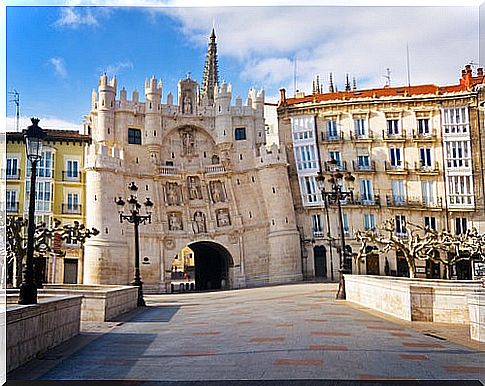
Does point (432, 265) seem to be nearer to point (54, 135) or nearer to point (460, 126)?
point (460, 126)

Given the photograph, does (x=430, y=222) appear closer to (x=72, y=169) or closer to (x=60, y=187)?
(x=72, y=169)

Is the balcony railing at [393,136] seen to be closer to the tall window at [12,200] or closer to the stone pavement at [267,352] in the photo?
the tall window at [12,200]

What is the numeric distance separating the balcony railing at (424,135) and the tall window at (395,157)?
134cm

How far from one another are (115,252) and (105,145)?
6955mm

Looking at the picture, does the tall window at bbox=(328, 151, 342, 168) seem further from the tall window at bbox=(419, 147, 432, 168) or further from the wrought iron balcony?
the tall window at bbox=(419, 147, 432, 168)

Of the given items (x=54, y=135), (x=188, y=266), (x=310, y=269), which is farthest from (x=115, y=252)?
(x=188, y=266)

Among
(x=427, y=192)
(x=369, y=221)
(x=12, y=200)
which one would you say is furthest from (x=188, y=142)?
(x=427, y=192)

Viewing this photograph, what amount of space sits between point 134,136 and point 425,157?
18905 mm

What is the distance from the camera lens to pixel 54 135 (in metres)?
37.5

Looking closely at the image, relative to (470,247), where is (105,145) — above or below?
above

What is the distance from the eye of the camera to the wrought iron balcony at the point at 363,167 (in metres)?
36.9

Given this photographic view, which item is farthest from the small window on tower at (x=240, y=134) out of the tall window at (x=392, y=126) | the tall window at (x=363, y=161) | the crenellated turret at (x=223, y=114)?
the tall window at (x=392, y=126)

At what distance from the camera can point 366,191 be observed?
36.7 m

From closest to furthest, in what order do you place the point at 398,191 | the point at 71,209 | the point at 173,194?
1. the point at 398,191
2. the point at 71,209
3. the point at 173,194
